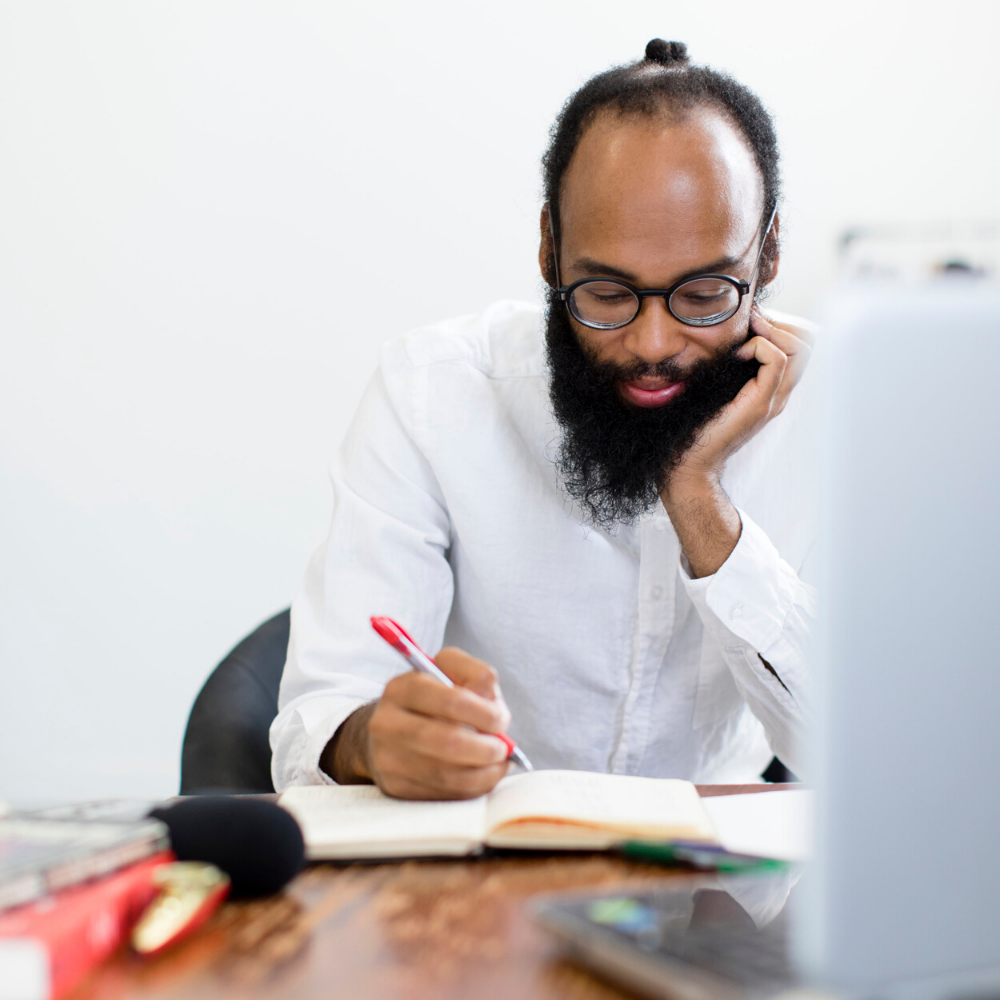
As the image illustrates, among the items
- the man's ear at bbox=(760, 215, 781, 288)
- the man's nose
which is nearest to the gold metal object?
the man's nose

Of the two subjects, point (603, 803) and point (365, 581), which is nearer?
point (603, 803)

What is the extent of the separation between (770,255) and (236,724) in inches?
40.2

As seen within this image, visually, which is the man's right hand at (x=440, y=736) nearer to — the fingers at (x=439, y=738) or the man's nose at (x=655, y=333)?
the fingers at (x=439, y=738)

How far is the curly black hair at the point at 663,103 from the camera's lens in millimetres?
1346

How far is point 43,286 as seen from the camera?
258 centimetres

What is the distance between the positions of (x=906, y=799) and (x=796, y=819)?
1.55 feet

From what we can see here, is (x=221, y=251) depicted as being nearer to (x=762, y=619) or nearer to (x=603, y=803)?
(x=762, y=619)

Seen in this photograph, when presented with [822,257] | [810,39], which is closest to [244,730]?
[822,257]

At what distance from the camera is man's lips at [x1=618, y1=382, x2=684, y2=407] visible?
1.35 meters

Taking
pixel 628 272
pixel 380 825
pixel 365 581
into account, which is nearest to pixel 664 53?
pixel 628 272

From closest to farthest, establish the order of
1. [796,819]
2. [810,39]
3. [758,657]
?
[796,819], [758,657], [810,39]

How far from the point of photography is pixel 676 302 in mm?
1297

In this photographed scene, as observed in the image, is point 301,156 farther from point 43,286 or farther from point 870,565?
point 870,565

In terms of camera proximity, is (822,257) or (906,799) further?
(822,257)
